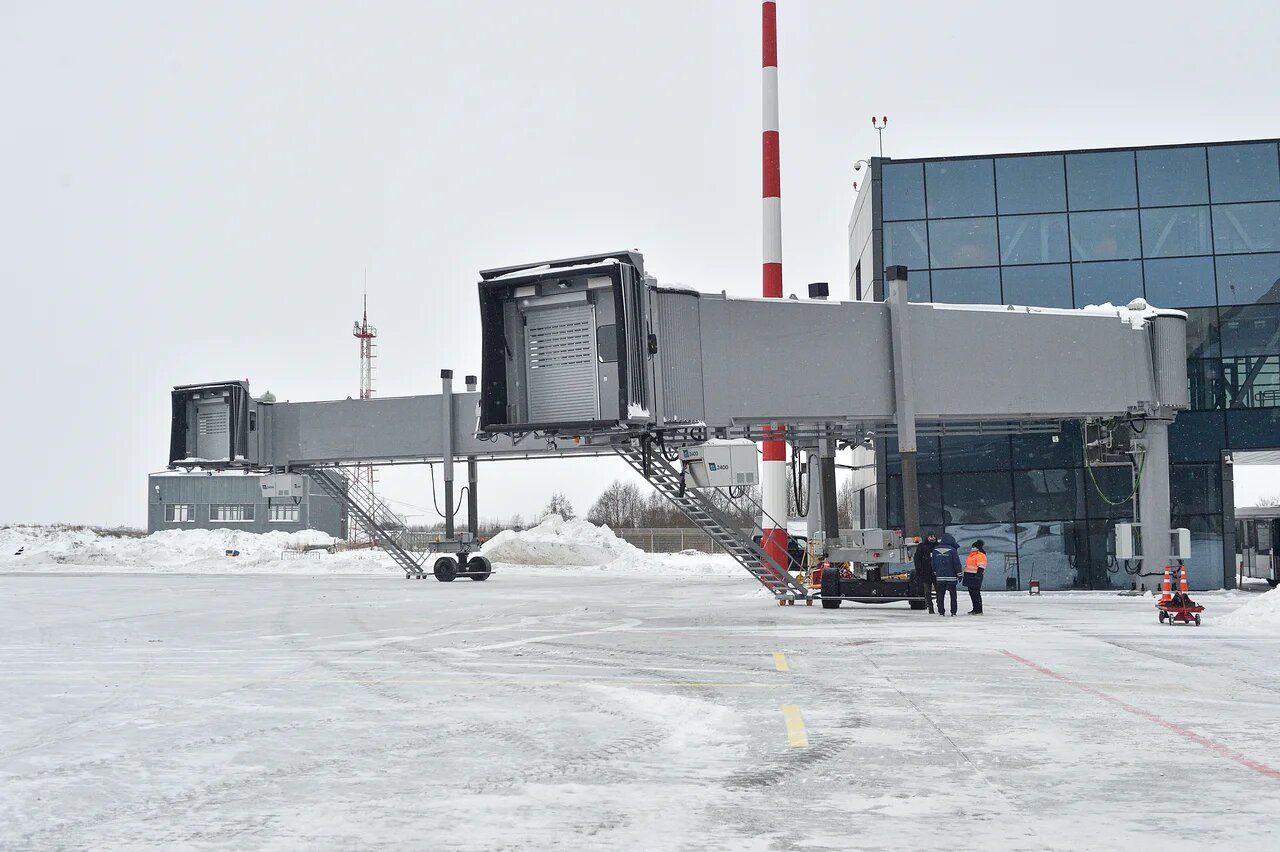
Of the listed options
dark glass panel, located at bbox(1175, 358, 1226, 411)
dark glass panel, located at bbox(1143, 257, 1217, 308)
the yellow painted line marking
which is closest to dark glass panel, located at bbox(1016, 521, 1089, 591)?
dark glass panel, located at bbox(1175, 358, 1226, 411)

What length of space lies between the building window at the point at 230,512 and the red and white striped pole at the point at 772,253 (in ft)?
230

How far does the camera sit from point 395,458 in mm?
42531

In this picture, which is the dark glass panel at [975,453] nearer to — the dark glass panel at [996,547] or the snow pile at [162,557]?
the dark glass panel at [996,547]

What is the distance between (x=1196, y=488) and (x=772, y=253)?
47.8 ft

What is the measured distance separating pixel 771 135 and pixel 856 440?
9976 mm

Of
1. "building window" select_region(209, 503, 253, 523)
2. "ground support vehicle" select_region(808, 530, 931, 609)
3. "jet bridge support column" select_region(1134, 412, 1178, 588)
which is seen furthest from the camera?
"building window" select_region(209, 503, 253, 523)

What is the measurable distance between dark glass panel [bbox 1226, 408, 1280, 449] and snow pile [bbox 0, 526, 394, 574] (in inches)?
1466

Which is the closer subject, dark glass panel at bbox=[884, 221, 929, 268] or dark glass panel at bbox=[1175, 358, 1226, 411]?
dark glass panel at bbox=[1175, 358, 1226, 411]

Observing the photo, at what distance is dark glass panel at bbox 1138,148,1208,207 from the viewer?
34.6 metres

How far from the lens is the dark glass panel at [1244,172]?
34.3m

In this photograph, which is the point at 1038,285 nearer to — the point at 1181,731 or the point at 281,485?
the point at 281,485

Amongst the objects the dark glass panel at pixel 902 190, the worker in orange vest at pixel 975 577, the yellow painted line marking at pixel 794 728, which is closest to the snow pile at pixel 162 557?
the dark glass panel at pixel 902 190

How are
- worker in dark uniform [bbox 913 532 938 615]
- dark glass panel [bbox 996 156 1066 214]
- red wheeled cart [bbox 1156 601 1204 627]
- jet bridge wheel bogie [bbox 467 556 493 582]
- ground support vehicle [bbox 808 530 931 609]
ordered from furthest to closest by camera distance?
1. jet bridge wheel bogie [bbox 467 556 493 582]
2. dark glass panel [bbox 996 156 1066 214]
3. ground support vehicle [bbox 808 530 931 609]
4. worker in dark uniform [bbox 913 532 938 615]
5. red wheeled cart [bbox 1156 601 1204 627]

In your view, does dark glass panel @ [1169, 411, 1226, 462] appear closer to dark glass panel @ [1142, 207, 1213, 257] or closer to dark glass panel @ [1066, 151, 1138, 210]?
dark glass panel @ [1142, 207, 1213, 257]
